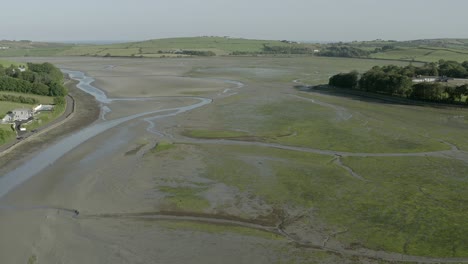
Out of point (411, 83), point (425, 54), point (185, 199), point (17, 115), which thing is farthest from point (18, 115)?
point (425, 54)

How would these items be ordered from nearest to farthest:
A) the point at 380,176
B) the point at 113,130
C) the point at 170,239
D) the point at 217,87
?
the point at 170,239 → the point at 380,176 → the point at 113,130 → the point at 217,87

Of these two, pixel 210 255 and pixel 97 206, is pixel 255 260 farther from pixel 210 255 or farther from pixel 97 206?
pixel 97 206

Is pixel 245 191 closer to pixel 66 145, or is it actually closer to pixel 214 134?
pixel 214 134

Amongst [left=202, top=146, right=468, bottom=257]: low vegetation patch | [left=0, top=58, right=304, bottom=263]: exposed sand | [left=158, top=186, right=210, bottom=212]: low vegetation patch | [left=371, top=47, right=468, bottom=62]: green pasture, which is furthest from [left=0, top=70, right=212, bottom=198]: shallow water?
[left=371, top=47, right=468, bottom=62]: green pasture

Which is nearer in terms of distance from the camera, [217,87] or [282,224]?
[282,224]

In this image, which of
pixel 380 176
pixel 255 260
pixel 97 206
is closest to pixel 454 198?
pixel 380 176

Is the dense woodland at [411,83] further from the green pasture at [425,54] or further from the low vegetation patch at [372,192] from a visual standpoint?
the green pasture at [425,54]

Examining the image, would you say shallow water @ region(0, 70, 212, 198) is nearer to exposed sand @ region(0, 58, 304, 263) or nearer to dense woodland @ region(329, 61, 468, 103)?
exposed sand @ region(0, 58, 304, 263)

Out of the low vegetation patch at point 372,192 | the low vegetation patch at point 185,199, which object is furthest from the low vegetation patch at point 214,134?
the low vegetation patch at point 185,199
